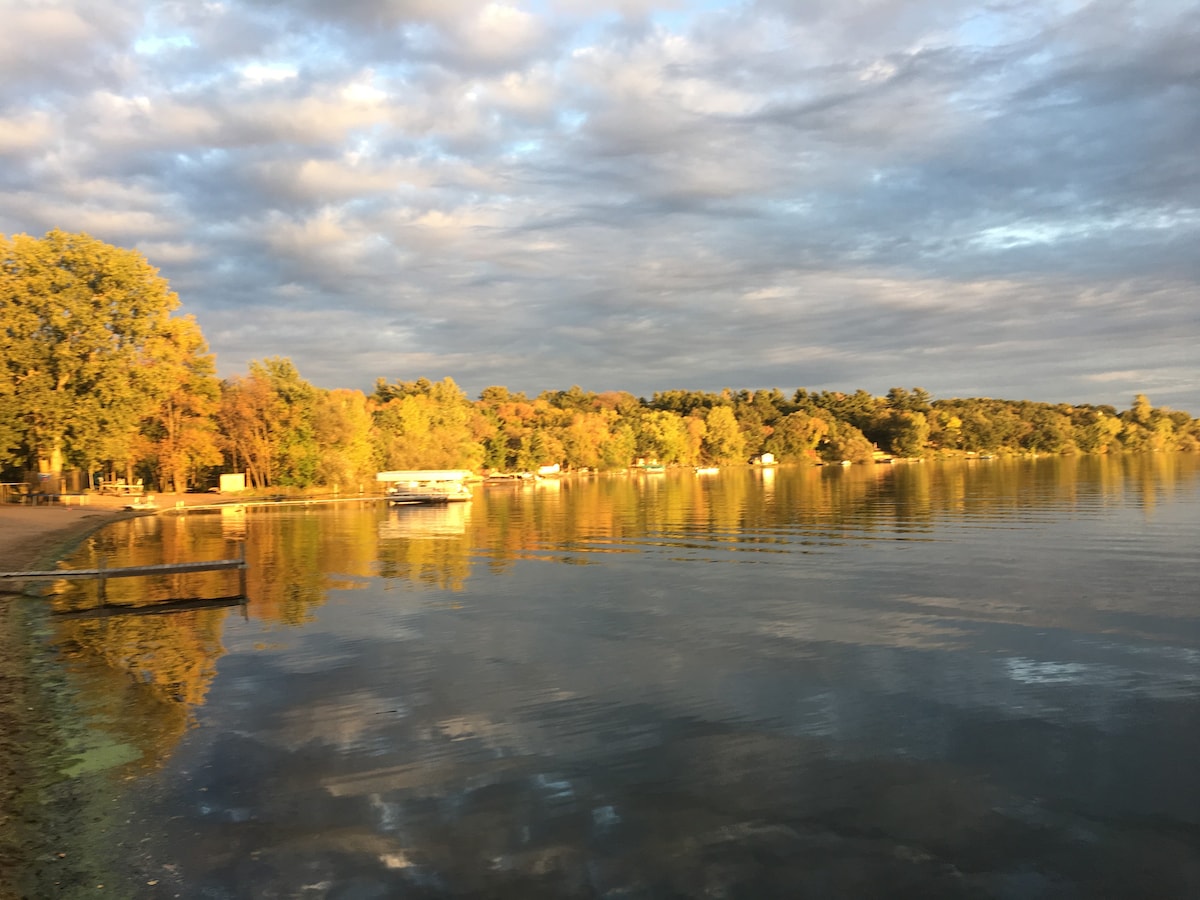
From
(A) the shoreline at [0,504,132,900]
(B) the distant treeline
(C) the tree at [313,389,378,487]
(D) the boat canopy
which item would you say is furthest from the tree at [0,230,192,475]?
(A) the shoreline at [0,504,132,900]

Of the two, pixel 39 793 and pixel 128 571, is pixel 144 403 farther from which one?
pixel 39 793

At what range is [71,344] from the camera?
6384 cm

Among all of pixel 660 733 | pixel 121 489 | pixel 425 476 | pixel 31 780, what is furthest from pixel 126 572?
pixel 121 489

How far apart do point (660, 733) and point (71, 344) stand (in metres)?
65.7

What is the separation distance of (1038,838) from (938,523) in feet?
130

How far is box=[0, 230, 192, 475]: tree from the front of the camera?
6181 centimetres

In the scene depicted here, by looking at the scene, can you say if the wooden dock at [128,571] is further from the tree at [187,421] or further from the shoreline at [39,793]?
the tree at [187,421]

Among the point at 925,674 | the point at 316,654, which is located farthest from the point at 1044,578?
the point at 316,654

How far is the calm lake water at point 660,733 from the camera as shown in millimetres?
8695

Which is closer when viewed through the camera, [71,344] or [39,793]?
[39,793]

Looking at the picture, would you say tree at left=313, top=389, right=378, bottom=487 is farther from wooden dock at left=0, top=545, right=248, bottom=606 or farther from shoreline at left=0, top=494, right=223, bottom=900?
shoreline at left=0, top=494, right=223, bottom=900

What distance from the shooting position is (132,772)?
1112 cm

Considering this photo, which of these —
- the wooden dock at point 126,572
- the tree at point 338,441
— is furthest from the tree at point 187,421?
the wooden dock at point 126,572

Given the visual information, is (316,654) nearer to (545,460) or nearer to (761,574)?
(761,574)
